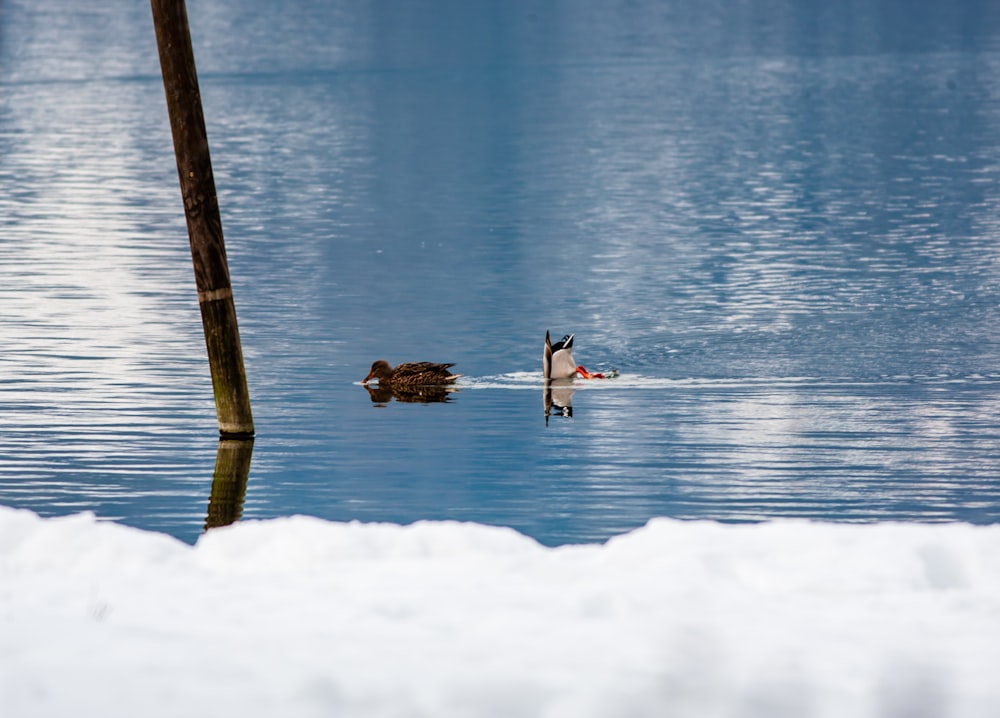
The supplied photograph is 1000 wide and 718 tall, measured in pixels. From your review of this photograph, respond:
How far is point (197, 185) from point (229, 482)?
240 cm

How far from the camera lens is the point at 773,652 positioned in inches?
289

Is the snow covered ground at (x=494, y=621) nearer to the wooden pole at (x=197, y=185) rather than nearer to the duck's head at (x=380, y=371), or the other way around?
the wooden pole at (x=197, y=185)

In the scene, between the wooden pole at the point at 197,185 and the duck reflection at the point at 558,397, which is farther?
the duck reflection at the point at 558,397

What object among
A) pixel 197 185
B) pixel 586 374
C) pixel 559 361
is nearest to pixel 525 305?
pixel 586 374

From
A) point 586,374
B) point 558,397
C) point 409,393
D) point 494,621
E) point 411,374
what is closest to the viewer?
point 494,621

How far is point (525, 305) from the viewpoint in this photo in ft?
84.8

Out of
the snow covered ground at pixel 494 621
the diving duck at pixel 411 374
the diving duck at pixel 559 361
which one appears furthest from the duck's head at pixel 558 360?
the snow covered ground at pixel 494 621

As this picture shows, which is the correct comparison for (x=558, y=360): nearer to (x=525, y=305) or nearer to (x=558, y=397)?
(x=558, y=397)

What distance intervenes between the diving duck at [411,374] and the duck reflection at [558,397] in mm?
1073

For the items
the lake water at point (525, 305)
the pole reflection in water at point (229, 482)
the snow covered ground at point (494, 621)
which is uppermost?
the snow covered ground at point (494, 621)

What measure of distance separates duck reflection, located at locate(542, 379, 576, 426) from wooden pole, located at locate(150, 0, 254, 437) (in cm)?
374

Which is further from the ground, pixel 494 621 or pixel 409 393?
pixel 494 621

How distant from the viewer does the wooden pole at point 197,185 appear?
44.9 feet

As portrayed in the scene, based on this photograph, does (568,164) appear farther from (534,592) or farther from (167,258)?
(534,592)
